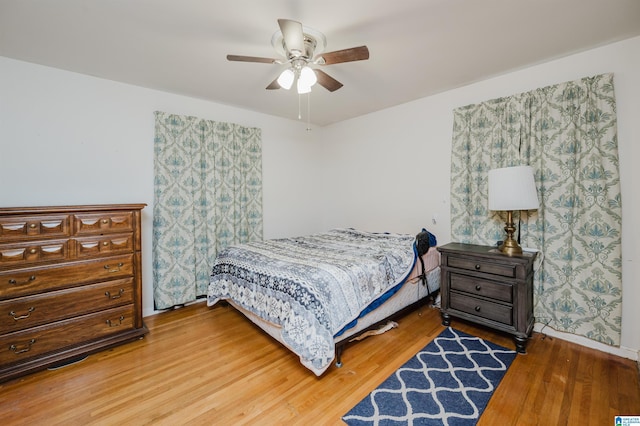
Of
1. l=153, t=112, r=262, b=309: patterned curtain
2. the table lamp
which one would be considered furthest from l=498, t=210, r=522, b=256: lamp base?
l=153, t=112, r=262, b=309: patterned curtain

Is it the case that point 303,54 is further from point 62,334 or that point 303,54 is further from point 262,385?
point 62,334

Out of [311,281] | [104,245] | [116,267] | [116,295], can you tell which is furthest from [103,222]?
[311,281]

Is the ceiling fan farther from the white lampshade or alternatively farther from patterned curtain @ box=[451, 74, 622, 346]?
patterned curtain @ box=[451, 74, 622, 346]

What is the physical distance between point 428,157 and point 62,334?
4053mm

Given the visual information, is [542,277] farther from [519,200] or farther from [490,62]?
[490,62]

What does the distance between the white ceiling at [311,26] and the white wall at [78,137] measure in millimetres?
172

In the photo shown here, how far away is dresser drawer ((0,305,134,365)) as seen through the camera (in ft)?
6.52

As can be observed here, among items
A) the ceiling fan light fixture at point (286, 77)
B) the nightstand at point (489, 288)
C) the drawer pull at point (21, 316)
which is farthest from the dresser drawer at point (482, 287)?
the drawer pull at point (21, 316)

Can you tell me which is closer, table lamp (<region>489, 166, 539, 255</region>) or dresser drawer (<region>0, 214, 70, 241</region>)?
dresser drawer (<region>0, 214, 70, 241</region>)

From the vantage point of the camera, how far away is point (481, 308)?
2480 mm

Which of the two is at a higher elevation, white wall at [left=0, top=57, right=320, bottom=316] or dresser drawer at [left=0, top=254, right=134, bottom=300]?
white wall at [left=0, top=57, right=320, bottom=316]

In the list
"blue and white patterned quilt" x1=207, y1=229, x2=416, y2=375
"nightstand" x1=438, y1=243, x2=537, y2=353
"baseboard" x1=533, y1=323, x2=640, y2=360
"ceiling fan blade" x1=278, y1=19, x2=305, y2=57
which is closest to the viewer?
"ceiling fan blade" x1=278, y1=19, x2=305, y2=57

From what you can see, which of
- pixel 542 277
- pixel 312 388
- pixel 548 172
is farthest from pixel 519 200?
pixel 312 388

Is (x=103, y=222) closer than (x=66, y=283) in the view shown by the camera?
No
